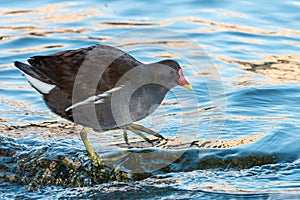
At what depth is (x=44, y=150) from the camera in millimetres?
5664

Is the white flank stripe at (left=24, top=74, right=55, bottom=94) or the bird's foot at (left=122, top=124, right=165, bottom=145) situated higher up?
the white flank stripe at (left=24, top=74, right=55, bottom=94)

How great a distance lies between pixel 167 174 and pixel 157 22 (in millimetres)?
4499

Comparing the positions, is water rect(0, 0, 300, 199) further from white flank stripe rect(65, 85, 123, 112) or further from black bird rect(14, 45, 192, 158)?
white flank stripe rect(65, 85, 123, 112)

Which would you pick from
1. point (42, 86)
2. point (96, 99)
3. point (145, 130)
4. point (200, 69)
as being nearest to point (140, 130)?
point (145, 130)

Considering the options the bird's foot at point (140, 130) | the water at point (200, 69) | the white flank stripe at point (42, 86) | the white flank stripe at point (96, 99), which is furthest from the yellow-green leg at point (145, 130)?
the white flank stripe at point (42, 86)

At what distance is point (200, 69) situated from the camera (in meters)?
8.00

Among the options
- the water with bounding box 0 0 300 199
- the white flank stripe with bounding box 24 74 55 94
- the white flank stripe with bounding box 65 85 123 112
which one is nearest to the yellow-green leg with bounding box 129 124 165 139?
the water with bounding box 0 0 300 199

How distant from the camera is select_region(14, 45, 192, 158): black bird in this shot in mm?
5320

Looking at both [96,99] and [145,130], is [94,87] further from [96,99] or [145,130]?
[145,130]

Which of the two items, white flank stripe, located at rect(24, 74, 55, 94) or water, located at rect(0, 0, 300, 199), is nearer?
water, located at rect(0, 0, 300, 199)

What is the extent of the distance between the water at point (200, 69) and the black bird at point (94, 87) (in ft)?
1.82

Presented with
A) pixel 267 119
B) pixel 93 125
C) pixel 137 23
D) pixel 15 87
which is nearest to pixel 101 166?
pixel 93 125

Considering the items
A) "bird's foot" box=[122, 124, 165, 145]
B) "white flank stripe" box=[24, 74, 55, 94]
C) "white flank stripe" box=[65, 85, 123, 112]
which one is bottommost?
"bird's foot" box=[122, 124, 165, 145]

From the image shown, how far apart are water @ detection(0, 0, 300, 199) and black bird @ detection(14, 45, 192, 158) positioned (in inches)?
21.9
